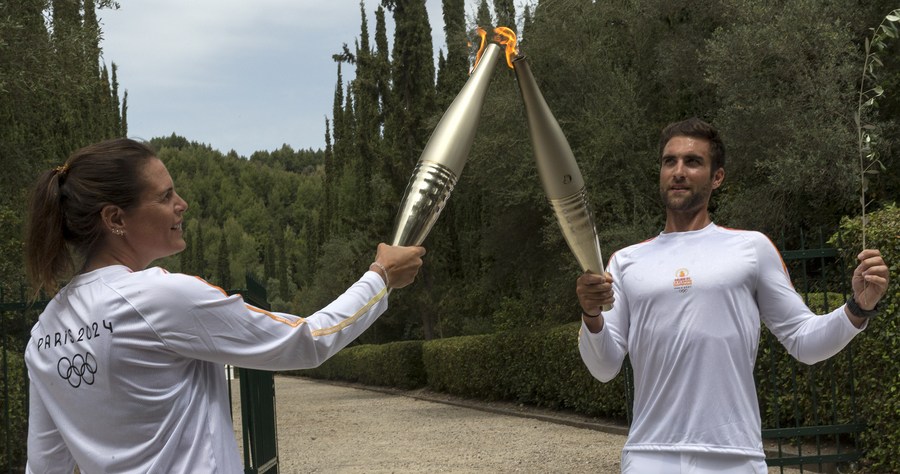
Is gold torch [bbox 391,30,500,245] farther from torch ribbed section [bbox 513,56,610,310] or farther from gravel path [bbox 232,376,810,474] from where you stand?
gravel path [bbox 232,376,810,474]

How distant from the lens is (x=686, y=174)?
372 cm

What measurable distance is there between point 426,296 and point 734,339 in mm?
26815

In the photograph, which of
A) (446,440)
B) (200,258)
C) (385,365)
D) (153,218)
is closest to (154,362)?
(153,218)

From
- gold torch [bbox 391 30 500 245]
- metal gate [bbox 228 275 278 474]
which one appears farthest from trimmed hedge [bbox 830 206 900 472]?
gold torch [bbox 391 30 500 245]

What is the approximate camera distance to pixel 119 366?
2264 millimetres

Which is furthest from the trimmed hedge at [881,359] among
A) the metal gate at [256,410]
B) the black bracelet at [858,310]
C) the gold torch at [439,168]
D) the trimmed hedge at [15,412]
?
the trimmed hedge at [15,412]

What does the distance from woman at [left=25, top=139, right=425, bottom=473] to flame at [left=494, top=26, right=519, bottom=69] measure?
1161 mm

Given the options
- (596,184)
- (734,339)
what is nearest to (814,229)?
(596,184)

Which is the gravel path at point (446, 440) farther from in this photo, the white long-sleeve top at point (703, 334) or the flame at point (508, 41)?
the flame at point (508, 41)

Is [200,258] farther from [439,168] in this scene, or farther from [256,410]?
[439,168]

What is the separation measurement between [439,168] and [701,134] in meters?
1.33

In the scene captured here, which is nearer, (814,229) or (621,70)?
(814,229)

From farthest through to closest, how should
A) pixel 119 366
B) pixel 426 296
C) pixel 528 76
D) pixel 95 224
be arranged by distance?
pixel 426 296
pixel 528 76
pixel 95 224
pixel 119 366

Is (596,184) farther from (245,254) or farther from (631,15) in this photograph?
(245,254)
